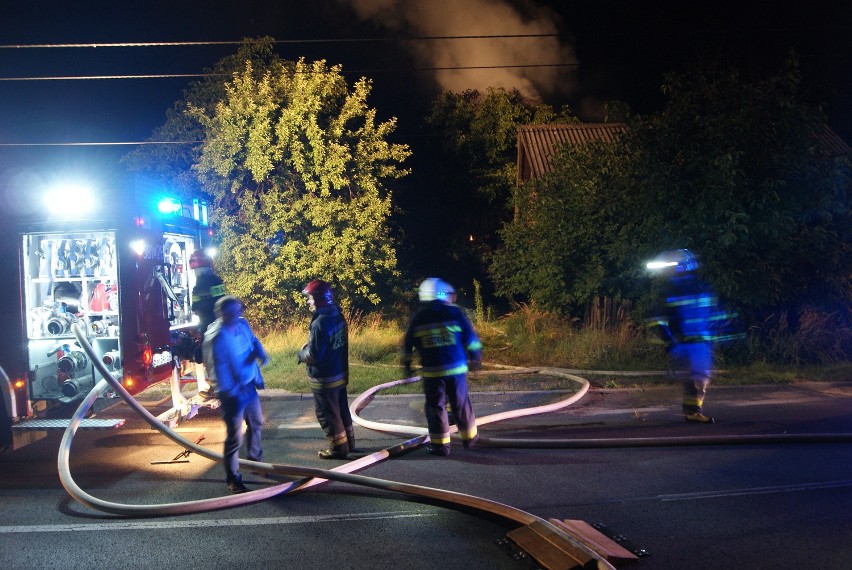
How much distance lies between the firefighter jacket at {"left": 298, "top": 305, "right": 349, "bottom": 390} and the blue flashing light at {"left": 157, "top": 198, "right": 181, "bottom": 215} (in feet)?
7.76

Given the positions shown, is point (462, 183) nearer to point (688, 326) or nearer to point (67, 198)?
point (688, 326)

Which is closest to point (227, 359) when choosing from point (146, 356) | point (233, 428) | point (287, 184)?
point (233, 428)

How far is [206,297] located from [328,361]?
1.69 metres

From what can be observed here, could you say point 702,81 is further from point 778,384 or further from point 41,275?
point 41,275

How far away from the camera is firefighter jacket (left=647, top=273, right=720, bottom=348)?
6773mm

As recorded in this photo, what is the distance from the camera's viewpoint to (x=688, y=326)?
682cm

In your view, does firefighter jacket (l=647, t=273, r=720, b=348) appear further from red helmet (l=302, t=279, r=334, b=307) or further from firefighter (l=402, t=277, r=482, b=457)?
red helmet (l=302, t=279, r=334, b=307)

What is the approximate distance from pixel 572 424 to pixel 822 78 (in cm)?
899

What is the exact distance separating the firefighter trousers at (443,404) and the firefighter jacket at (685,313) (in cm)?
253

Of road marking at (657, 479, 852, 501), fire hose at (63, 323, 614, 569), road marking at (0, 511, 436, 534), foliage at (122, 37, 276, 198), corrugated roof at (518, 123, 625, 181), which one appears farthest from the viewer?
corrugated roof at (518, 123, 625, 181)

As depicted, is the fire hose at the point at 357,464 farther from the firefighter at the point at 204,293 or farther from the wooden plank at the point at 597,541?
the firefighter at the point at 204,293

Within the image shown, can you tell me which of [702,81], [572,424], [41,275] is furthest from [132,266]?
[702,81]

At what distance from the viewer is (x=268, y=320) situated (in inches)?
623

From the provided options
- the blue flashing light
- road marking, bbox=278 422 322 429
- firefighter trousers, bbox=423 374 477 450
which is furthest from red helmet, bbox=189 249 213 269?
Answer: firefighter trousers, bbox=423 374 477 450
